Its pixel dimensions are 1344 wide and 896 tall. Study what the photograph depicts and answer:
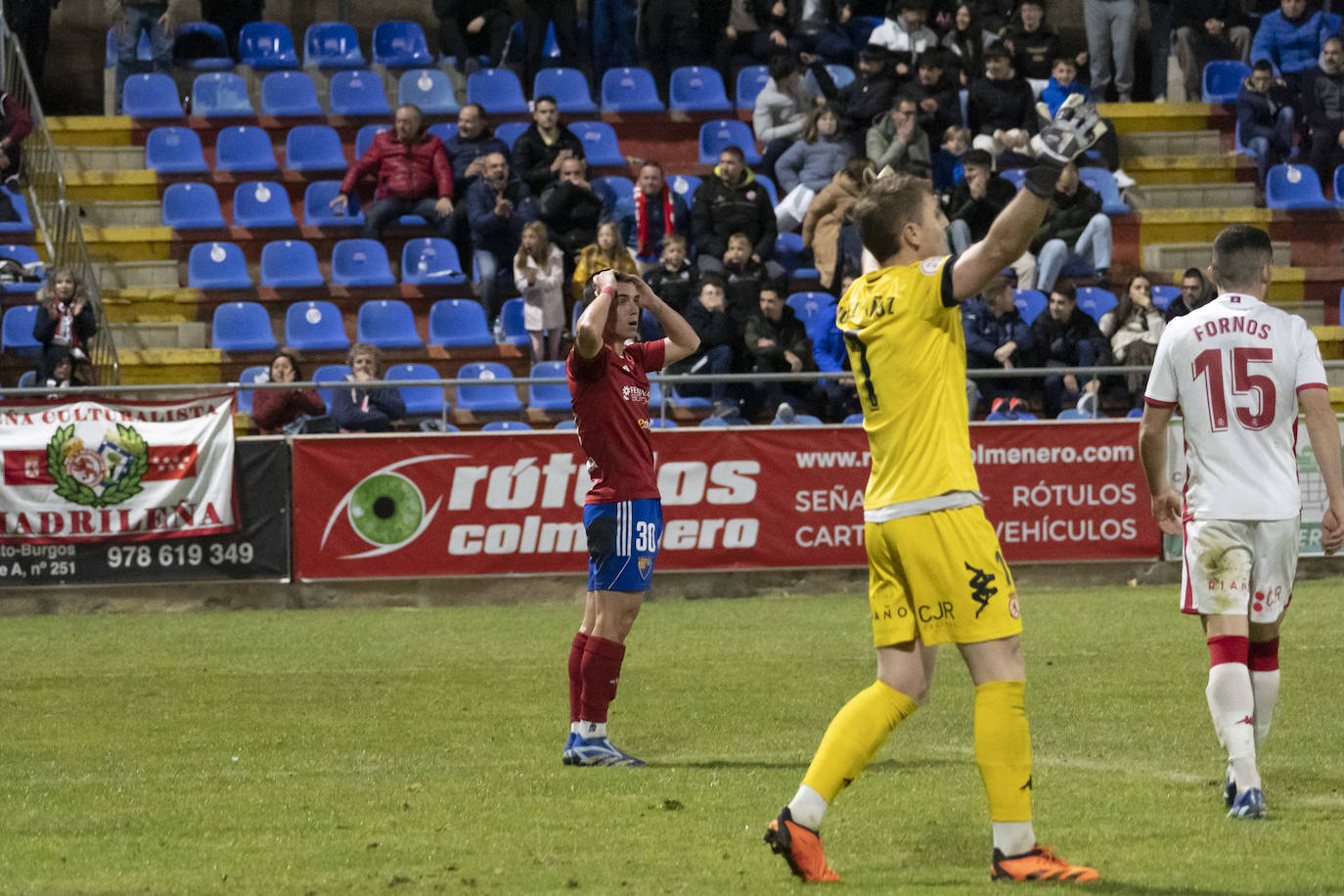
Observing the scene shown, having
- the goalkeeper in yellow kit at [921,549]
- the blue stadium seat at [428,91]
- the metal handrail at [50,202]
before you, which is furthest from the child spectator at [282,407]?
the goalkeeper in yellow kit at [921,549]

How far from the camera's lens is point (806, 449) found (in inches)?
603

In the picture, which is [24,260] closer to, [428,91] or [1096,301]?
[428,91]

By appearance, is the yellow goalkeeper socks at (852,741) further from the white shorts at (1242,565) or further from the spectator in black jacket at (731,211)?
the spectator in black jacket at (731,211)

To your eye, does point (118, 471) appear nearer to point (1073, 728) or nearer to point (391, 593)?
point (391, 593)

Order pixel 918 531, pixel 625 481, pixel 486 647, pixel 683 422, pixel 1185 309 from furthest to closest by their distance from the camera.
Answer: pixel 1185 309, pixel 683 422, pixel 486 647, pixel 625 481, pixel 918 531

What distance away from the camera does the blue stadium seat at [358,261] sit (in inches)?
774

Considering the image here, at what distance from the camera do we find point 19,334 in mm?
18547

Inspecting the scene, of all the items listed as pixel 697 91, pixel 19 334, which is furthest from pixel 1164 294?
pixel 19 334

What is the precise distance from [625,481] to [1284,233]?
51.7 ft

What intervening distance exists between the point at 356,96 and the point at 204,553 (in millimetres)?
8478

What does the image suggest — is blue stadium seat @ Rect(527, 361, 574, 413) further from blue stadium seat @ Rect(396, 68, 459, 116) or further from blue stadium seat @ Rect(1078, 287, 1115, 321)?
blue stadium seat @ Rect(396, 68, 459, 116)

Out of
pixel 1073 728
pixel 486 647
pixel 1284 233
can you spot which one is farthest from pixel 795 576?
pixel 1284 233

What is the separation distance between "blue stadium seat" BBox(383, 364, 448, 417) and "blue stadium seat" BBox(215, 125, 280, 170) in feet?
13.6

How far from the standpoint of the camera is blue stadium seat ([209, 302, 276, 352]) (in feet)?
62.2
